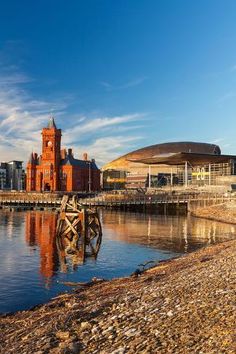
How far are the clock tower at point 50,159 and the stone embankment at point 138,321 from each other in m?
128

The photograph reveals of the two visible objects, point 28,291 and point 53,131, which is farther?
point 53,131

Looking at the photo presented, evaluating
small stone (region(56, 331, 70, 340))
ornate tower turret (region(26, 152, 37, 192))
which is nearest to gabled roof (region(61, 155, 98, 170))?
ornate tower turret (region(26, 152, 37, 192))

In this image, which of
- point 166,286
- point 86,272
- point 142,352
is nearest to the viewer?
point 142,352

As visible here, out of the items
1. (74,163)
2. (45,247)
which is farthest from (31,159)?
(45,247)

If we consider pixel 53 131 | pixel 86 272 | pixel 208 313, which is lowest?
pixel 86 272

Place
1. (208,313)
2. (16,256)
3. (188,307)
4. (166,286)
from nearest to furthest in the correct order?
(208,313) < (188,307) < (166,286) < (16,256)

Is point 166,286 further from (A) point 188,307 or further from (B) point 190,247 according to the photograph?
(B) point 190,247

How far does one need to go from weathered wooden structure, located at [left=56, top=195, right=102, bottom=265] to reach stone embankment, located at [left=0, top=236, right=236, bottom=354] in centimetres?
1872

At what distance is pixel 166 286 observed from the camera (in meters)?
16.8

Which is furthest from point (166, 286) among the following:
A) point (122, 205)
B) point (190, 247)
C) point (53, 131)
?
point (53, 131)

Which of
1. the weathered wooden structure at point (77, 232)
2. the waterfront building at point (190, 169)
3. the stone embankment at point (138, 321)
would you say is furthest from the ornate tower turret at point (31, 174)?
the stone embankment at point (138, 321)

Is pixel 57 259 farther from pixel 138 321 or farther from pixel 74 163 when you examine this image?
pixel 74 163

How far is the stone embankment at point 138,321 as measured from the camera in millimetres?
9859

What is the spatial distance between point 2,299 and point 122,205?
86.3 m
